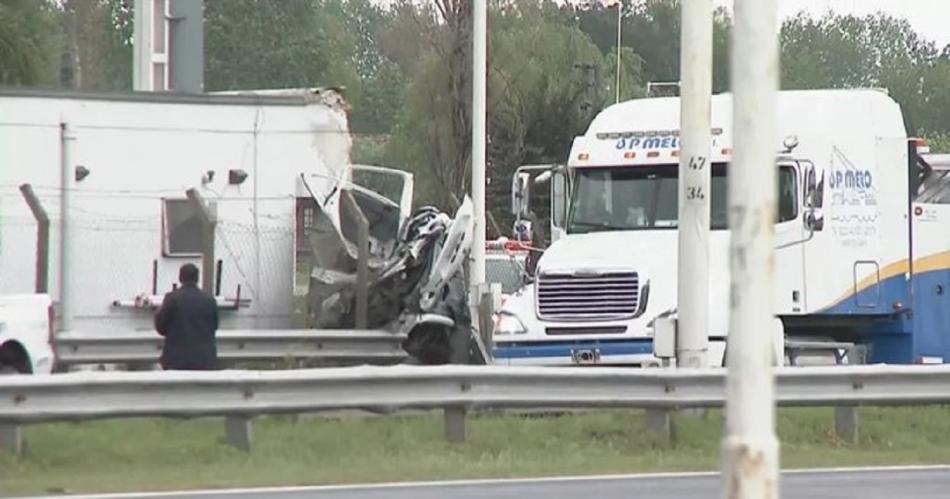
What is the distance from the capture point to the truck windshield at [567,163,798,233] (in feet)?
68.9

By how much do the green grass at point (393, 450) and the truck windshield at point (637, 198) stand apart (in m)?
2.90

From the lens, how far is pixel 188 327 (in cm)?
1745

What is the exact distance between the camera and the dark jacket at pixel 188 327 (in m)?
17.3

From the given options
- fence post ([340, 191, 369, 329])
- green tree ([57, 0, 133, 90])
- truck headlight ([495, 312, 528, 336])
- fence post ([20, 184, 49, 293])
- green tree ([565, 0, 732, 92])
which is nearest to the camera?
fence post ([20, 184, 49, 293])

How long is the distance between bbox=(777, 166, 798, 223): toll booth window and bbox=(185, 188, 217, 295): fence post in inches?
242

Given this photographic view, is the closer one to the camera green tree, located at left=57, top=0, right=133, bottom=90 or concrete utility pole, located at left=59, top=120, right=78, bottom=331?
concrete utility pole, located at left=59, top=120, right=78, bottom=331

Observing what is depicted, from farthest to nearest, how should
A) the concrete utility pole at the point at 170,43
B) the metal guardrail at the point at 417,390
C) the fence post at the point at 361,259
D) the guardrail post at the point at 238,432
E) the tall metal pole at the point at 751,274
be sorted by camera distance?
the concrete utility pole at the point at 170,43
the fence post at the point at 361,259
the guardrail post at the point at 238,432
the metal guardrail at the point at 417,390
the tall metal pole at the point at 751,274

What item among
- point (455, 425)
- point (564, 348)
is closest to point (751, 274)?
point (455, 425)

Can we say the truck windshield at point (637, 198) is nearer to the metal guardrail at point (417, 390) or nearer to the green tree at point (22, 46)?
the metal guardrail at point (417, 390)

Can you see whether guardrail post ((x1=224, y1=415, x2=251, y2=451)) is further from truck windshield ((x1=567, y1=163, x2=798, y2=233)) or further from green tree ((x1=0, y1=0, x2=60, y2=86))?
green tree ((x1=0, y1=0, x2=60, y2=86))

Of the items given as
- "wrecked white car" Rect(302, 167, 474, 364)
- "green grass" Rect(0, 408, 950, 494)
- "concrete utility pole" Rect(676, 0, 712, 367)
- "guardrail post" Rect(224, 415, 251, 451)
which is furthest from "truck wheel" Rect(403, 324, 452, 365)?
"guardrail post" Rect(224, 415, 251, 451)

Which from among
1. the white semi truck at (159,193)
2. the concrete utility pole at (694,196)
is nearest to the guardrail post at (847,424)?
the concrete utility pole at (694,196)

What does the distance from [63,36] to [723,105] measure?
34064 millimetres

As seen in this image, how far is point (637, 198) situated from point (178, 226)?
539 cm
